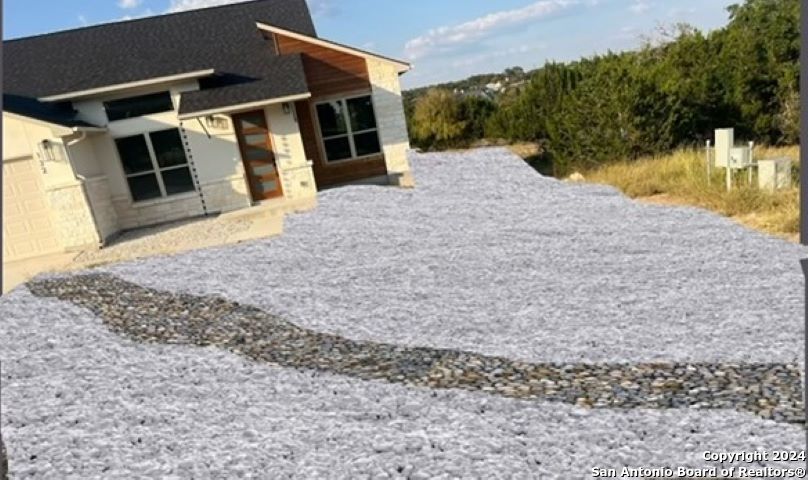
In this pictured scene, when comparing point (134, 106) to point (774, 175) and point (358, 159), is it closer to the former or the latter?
point (358, 159)

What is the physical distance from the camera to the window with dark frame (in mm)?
14852

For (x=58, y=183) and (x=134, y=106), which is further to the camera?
(x=134, y=106)

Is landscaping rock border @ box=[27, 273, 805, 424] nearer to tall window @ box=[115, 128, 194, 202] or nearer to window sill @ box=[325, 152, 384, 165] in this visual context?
tall window @ box=[115, 128, 194, 202]

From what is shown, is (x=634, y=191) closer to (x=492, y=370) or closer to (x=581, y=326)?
(x=581, y=326)

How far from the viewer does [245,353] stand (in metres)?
5.65

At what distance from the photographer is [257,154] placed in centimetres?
1536

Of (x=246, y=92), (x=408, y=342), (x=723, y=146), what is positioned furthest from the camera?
(x=246, y=92)

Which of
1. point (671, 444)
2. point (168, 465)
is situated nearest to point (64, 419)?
point (168, 465)

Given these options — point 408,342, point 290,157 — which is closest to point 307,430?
point 408,342

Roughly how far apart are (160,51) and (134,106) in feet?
8.57

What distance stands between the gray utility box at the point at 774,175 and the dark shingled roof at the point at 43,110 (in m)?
14.8

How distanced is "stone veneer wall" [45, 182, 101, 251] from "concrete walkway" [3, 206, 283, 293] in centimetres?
36

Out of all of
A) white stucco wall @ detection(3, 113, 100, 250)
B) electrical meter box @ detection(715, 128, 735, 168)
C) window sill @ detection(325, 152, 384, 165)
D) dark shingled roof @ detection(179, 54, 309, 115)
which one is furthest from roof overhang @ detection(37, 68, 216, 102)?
electrical meter box @ detection(715, 128, 735, 168)

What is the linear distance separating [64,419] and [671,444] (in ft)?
14.7
